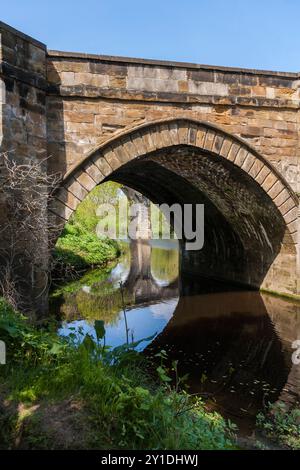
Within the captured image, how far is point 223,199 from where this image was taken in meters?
10.3

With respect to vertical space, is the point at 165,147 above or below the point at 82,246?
above

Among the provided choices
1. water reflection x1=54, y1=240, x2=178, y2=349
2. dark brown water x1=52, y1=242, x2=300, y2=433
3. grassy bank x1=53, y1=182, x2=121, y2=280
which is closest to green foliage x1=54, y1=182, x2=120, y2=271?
grassy bank x1=53, y1=182, x2=121, y2=280

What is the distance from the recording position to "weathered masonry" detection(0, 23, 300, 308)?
6383 millimetres

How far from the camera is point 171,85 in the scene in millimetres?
7484

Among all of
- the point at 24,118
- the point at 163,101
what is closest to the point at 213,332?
the point at 163,101

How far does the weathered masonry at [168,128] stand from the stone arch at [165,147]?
2 centimetres

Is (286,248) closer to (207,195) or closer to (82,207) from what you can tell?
(207,195)

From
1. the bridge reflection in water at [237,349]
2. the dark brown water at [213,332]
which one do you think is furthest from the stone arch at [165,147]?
the dark brown water at [213,332]

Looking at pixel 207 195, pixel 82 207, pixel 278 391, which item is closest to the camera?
pixel 278 391

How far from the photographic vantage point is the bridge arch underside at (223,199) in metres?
7.05

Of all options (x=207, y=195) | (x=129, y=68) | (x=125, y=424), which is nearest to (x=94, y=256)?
(x=207, y=195)

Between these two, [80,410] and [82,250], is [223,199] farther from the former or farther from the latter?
[80,410]

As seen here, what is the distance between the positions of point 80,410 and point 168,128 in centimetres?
580

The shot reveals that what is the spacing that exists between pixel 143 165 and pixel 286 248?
389cm
